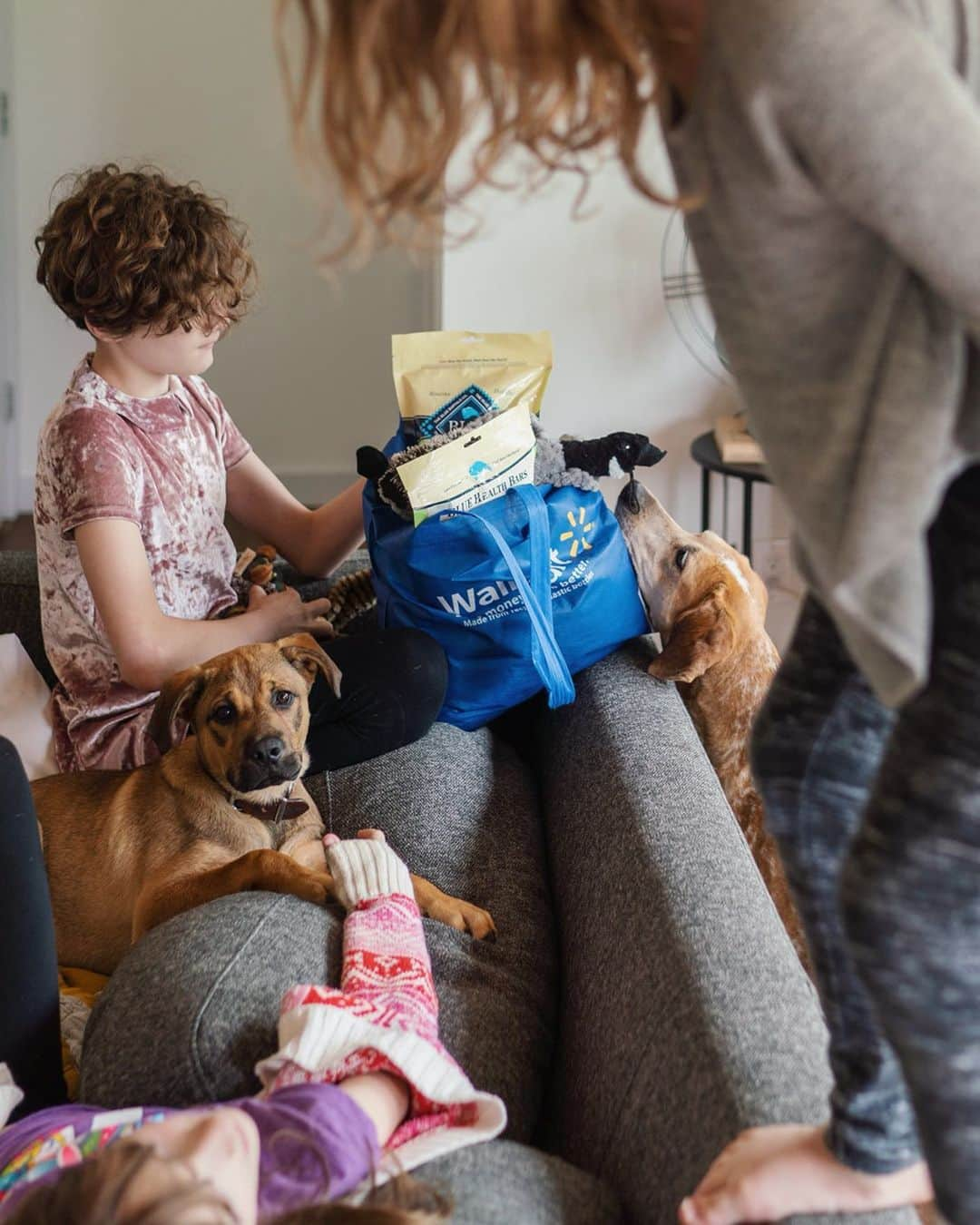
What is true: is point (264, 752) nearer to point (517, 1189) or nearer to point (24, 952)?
point (24, 952)

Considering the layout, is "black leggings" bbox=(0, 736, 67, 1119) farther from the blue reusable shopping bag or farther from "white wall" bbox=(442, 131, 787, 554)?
A: "white wall" bbox=(442, 131, 787, 554)

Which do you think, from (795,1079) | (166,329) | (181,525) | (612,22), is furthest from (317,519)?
(612,22)

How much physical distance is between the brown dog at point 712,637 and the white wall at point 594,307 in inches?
59.3

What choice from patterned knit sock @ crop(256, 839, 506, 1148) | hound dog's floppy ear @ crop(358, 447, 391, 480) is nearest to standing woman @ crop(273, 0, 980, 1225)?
patterned knit sock @ crop(256, 839, 506, 1148)

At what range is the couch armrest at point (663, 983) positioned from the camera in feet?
3.50

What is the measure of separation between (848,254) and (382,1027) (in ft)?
2.75

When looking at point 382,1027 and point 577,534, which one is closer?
point 382,1027

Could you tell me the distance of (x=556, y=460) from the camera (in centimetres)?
209

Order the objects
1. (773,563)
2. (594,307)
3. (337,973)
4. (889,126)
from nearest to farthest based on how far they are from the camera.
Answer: (889,126) < (337,973) < (594,307) < (773,563)

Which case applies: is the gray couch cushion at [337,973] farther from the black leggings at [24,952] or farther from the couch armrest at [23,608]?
the couch armrest at [23,608]

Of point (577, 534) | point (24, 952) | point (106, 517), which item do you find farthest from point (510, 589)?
point (24, 952)

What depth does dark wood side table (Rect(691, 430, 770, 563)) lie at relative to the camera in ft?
10.4

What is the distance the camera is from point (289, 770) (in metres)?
1.72

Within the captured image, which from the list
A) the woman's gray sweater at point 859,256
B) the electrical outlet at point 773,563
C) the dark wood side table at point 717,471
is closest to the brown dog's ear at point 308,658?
the woman's gray sweater at point 859,256
